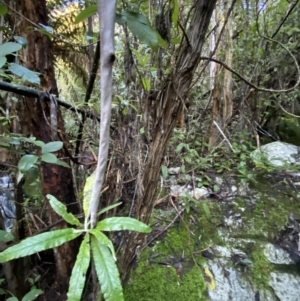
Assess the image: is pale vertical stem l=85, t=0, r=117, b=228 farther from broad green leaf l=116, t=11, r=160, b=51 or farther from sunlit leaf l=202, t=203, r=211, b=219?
sunlit leaf l=202, t=203, r=211, b=219

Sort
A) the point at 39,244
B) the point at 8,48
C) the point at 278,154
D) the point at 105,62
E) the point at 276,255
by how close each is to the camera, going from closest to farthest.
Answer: the point at 105,62, the point at 39,244, the point at 8,48, the point at 276,255, the point at 278,154

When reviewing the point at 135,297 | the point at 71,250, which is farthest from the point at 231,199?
the point at 71,250

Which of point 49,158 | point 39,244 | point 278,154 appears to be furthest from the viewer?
point 278,154

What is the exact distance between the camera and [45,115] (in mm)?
1096

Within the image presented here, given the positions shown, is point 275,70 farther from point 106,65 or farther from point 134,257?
point 106,65

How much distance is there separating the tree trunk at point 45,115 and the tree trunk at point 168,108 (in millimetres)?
476

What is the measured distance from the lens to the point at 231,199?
1542mm

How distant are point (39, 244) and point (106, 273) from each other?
11cm

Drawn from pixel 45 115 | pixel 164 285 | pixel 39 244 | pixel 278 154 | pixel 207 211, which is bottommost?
pixel 164 285

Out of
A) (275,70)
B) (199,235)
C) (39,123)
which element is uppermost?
(275,70)

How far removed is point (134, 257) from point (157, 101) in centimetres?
48

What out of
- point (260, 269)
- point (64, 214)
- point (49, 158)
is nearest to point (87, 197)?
point (64, 214)

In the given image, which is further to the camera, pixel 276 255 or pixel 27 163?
pixel 276 255

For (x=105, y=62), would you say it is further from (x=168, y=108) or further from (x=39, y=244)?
(x=168, y=108)
